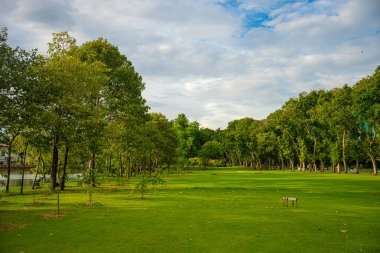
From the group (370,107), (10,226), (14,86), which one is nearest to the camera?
(10,226)

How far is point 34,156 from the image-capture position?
46938 millimetres

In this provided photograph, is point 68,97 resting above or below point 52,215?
above

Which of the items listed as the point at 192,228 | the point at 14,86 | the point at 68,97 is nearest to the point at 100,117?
the point at 68,97

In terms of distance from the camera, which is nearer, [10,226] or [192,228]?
[192,228]

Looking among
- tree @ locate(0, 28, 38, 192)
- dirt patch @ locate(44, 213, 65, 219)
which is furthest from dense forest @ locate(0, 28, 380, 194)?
dirt patch @ locate(44, 213, 65, 219)

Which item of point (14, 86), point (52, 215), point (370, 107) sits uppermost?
point (370, 107)

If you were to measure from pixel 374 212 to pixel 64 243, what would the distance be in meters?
17.1

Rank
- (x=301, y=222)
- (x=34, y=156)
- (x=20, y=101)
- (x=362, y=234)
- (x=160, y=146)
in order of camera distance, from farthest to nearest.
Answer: (x=160, y=146)
(x=34, y=156)
(x=20, y=101)
(x=301, y=222)
(x=362, y=234)

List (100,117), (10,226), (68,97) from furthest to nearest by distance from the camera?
(100,117), (68,97), (10,226)

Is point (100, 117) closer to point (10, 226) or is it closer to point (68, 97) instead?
point (68, 97)

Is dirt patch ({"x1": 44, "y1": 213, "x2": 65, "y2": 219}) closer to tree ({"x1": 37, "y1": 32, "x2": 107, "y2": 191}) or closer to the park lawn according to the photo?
the park lawn

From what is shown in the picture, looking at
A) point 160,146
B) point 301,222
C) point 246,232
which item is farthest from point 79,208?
point 160,146

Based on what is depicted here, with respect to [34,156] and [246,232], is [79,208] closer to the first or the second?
[246,232]

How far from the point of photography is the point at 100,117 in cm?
3675
